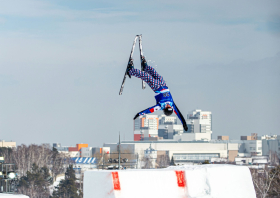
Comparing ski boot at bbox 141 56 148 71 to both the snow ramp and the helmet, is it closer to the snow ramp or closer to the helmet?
the helmet

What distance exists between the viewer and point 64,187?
49500 mm

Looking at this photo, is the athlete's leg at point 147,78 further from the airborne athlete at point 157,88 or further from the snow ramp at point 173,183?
the snow ramp at point 173,183

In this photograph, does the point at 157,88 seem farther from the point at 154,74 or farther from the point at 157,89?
the point at 154,74

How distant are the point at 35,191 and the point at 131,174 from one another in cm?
5025

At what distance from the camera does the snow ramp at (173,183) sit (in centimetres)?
468

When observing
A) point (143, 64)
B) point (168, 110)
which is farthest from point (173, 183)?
point (143, 64)

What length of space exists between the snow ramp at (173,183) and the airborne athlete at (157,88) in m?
3.44

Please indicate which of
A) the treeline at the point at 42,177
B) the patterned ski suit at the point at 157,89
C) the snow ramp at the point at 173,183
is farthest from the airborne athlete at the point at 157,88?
the treeline at the point at 42,177

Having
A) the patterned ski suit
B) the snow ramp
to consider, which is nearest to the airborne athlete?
the patterned ski suit

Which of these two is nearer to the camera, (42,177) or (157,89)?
(157,89)

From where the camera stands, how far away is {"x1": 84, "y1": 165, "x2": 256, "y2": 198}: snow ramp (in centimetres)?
468

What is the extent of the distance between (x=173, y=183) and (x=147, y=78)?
485 cm

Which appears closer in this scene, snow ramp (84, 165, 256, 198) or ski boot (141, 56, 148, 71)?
snow ramp (84, 165, 256, 198)

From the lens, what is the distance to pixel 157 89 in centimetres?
933
